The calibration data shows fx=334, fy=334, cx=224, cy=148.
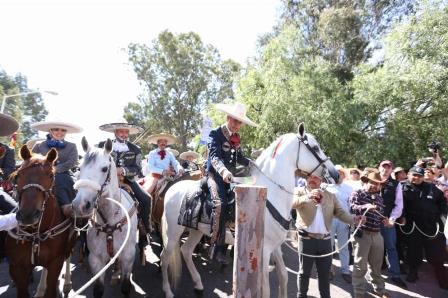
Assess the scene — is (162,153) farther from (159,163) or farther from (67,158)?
(67,158)

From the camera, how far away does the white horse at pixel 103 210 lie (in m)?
3.69

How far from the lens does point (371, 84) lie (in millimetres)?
15109

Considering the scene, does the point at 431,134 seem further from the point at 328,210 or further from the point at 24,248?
the point at 24,248

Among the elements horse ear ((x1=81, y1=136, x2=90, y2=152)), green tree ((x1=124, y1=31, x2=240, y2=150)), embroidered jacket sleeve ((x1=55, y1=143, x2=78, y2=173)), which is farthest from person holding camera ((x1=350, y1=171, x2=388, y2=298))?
green tree ((x1=124, y1=31, x2=240, y2=150))

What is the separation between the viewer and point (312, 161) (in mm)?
4316

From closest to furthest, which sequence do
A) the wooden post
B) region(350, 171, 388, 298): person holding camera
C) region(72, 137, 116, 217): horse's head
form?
1. the wooden post
2. region(72, 137, 116, 217): horse's head
3. region(350, 171, 388, 298): person holding camera

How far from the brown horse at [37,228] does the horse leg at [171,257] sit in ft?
5.26

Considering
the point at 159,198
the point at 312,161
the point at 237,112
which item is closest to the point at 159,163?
the point at 159,198

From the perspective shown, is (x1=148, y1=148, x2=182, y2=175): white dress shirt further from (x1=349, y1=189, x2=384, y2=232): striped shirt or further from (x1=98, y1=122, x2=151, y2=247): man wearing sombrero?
(x1=349, y1=189, x2=384, y2=232): striped shirt

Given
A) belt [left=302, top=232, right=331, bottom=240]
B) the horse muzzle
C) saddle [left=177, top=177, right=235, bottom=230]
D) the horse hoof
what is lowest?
the horse hoof

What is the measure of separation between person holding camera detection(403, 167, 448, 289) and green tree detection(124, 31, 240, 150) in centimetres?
2116

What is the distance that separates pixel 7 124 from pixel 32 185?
1.22 meters

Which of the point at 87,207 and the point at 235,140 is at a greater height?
the point at 235,140

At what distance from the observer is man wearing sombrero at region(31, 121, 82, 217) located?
4566mm
